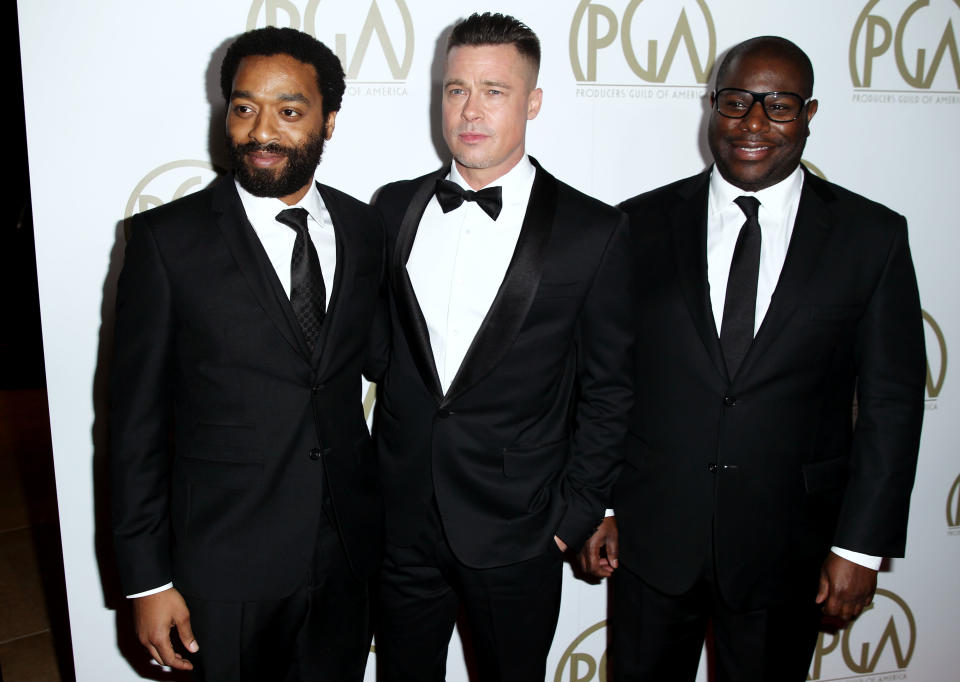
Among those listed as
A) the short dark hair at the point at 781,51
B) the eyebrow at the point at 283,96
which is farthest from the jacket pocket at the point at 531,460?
the short dark hair at the point at 781,51

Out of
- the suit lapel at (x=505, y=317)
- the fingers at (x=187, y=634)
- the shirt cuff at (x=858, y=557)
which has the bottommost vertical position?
the fingers at (x=187, y=634)

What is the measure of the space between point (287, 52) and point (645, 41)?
1.36 m

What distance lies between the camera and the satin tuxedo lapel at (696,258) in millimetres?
1888

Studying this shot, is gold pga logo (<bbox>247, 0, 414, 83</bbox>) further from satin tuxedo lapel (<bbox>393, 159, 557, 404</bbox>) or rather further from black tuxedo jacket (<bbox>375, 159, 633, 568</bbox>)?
satin tuxedo lapel (<bbox>393, 159, 557, 404</bbox>)

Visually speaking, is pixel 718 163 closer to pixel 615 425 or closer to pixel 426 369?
pixel 615 425

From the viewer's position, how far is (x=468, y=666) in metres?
2.85

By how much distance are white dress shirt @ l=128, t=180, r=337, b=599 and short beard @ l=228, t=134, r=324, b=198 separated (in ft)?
0.11

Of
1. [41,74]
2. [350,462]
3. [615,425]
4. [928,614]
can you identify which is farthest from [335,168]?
[928,614]

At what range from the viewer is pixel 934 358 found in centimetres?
287

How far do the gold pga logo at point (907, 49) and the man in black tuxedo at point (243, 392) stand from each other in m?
1.96

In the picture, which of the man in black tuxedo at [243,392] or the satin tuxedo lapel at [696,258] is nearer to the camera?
the man in black tuxedo at [243,392]

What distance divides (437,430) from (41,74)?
1.67 meters

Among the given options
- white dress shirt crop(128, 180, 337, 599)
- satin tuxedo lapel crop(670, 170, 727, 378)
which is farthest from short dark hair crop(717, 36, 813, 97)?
white dress shirt crop(128, 180, 337, 599)

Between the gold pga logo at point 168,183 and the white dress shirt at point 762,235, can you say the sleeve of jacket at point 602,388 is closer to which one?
the white dress shirt at point 762,235
